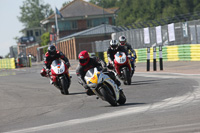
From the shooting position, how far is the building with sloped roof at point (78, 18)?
79625 mm

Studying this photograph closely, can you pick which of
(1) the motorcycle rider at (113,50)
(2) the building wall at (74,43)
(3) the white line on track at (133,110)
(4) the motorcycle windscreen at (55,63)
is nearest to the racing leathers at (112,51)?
(1) the motorcycle rider at (113,50)

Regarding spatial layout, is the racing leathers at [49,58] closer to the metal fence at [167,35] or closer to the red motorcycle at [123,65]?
the red motorcycle at [123,65]

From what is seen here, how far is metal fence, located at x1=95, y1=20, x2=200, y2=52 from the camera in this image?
24.9m

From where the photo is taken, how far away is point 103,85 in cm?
935

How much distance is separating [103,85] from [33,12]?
115448 mm

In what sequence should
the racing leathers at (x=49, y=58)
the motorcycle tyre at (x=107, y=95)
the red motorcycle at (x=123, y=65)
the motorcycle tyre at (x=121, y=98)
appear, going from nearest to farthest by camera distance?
the motorcycle tyre at (x=107, y=95), the motorcycle tyre at (x=121, y=98), the racing leathers at (x=49, y=58), the red motorcycle at (x=123, y=65)

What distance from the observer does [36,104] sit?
11.6m

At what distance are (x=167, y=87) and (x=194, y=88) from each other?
1095 millimetres

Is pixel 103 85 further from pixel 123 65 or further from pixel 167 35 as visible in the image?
pixel 167 35

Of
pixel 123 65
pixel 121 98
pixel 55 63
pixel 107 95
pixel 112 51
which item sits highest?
pixel 112 51

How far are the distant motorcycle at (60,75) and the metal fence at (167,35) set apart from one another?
12.4 meters

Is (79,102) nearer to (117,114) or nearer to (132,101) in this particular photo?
(132,101)

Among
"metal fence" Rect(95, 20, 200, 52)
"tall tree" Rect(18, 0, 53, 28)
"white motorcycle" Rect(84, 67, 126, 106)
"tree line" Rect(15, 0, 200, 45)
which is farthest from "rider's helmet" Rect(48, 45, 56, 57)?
"tall tree" Rect(18, 0, 53, 28)

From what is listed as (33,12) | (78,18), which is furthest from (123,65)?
(33,12)
